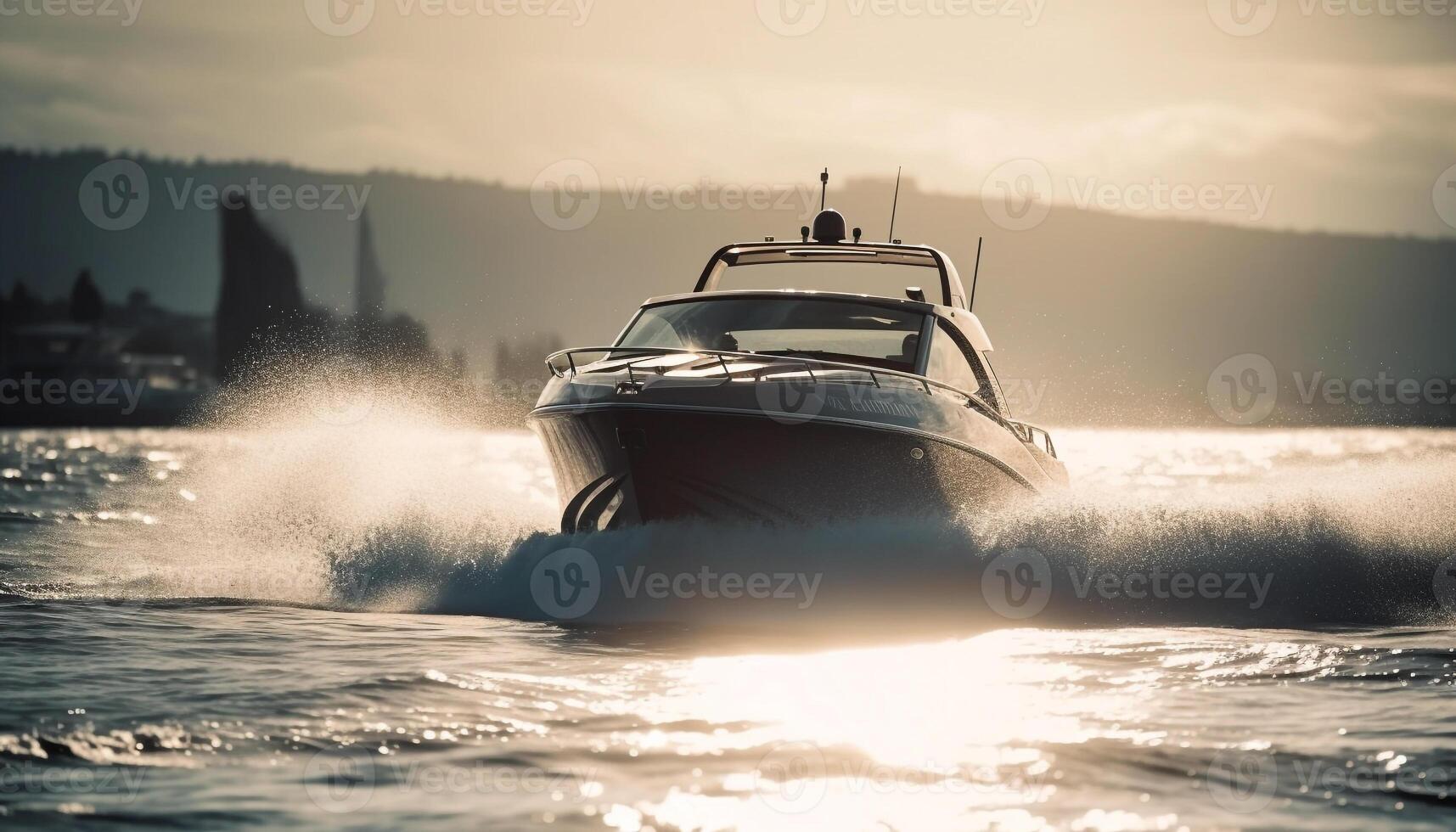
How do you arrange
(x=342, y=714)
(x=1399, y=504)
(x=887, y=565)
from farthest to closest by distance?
1. (x=1399, y=504)
2. (x=887, y=565)
3. (x=342, y=714)

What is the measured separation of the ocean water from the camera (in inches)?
182

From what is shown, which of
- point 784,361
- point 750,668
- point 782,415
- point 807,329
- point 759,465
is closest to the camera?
point 750,668

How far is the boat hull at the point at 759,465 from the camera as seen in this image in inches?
354

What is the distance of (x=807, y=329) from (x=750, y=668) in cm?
395

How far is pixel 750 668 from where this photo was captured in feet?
23.0

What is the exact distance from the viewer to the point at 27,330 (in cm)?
15988

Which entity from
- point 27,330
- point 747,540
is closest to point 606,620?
point 747,540

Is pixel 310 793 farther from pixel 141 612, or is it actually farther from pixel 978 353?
pixel 978 353

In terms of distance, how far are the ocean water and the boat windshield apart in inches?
63.8

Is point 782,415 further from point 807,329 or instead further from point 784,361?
point 807,329

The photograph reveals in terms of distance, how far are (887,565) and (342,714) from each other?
14.5ft

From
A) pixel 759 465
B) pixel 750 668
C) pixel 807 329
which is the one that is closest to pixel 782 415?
pixel 759 465

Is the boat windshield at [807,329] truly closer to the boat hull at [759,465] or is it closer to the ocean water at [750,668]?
the boat hull at [759,465]

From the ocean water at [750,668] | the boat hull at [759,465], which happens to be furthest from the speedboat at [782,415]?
the ocean water at [750,668]
